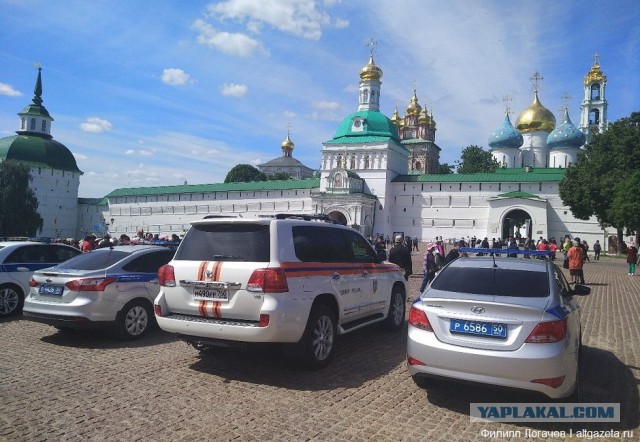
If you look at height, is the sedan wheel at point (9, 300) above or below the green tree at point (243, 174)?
below

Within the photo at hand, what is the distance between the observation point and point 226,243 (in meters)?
5.66

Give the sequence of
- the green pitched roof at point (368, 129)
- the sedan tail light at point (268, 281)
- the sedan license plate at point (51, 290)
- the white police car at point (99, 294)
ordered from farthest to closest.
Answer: the green pitched roof at point (368, 129) → the sedan license plate at point (51, 290) → the white police car at point (99, 294) → the sedan tail light at point (268, 281)

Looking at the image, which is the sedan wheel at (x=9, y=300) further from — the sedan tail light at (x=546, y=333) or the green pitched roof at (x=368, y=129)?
the green pitched roof at (x=368, y=129)

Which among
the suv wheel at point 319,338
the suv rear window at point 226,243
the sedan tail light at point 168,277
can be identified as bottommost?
the suv wheel at point 319,338

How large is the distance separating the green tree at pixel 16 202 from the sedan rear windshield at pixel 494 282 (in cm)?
5585

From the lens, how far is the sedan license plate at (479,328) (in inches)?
169

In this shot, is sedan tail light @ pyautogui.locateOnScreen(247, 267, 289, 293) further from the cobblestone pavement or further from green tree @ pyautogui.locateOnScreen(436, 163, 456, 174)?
green tree @ pyautogui.locateOnScreen(436, 163, 456, 174)

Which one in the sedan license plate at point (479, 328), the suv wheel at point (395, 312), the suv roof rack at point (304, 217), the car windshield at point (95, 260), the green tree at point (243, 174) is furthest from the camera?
the green tree at point (243, 174)

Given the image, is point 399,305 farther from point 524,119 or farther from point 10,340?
point 524,119

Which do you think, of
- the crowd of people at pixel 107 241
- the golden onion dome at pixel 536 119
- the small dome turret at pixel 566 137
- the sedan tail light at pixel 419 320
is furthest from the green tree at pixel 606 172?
the sedan tail light at pixel 419 320

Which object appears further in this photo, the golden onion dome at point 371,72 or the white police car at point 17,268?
the golden onion dome at point 371,72

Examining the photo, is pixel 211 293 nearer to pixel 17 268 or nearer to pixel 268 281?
pixel 268 281

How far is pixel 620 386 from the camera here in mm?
5555
